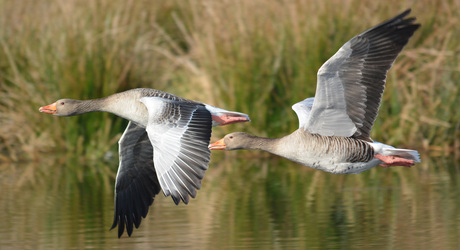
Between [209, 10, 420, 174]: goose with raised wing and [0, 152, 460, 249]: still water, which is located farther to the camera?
[0, 152, 460, 249]: still water

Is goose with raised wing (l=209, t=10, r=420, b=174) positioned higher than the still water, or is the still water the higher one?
goose with raised wing (l=209, t=10, r=420, b=174)

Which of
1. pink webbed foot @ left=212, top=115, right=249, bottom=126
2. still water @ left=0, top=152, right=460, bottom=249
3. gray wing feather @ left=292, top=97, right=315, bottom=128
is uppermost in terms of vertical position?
gray wing feather @ left=292, top=97, right=315, bottom=128

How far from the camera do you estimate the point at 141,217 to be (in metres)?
10.8

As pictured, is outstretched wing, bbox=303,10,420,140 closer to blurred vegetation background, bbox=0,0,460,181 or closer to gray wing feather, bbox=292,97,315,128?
gray wing feather, bbox=292,97,315,128

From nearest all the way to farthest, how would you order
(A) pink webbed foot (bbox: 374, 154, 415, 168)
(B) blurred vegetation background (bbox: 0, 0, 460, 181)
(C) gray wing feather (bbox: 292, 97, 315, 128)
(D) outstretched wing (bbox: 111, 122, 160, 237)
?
(A) pink webbed foot (bbox: 374, 154, 415, 168), (C) gray wing feather (bbox: 292, 97, 315, 128), (D) outstretched wing (bbox: 111, 122, 160, 237), (B) blurred vegetation background (bbox: 0, 0, 460, 181)

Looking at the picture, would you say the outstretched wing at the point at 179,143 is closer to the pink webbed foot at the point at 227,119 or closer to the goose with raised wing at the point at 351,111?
the pink webbed foot at the point at 227,119

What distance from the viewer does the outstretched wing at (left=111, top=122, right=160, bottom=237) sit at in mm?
10633

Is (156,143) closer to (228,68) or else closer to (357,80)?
(357,80)

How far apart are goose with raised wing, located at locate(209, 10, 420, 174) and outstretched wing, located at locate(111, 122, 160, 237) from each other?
1942mm

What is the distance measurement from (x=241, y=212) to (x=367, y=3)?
20.6 ft

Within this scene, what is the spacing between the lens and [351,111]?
9.30 metres

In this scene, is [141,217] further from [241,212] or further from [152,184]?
[241,212]

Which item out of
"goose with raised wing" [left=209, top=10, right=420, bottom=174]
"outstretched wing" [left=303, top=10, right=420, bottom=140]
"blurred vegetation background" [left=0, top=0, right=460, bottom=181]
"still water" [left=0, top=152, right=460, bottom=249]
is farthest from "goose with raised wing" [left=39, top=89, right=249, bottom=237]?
"blurred vegetation background" [left=0, top=0, right=460, bottom=181]

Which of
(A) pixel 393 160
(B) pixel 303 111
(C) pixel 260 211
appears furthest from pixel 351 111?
(C) pixel 260 211
